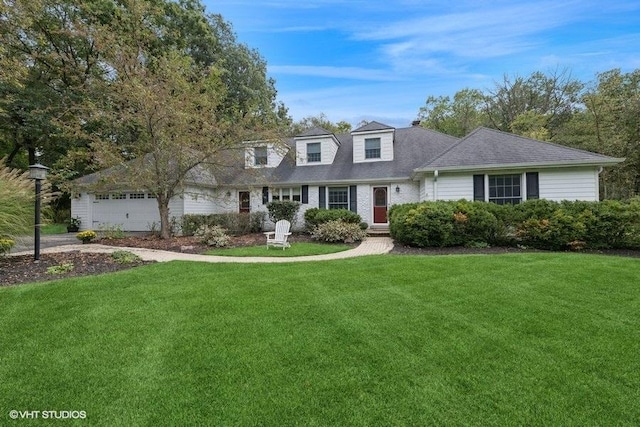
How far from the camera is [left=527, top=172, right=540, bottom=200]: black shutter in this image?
37.6 feet

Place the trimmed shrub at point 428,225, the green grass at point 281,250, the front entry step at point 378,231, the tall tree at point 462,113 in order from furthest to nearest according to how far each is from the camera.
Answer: the tall tree at point 462,113 → the front entry step at point 378,231 → the trimmed shrub at point 428,225 → the green grass at point 281,250

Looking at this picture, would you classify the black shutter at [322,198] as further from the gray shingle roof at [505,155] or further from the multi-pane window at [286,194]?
the gray shingle roof at [505,155]

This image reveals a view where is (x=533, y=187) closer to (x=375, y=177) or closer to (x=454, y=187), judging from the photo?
(x=454, y=187)

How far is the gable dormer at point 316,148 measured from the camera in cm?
1677

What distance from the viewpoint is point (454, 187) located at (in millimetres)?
12195

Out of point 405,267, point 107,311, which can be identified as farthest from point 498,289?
point 107,311

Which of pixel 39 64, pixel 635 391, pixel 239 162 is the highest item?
pixel 39 64

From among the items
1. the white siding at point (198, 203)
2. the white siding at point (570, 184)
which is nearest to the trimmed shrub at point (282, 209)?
the white siding at point (198, 203)

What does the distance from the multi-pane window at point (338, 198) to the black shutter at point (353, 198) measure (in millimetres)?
173

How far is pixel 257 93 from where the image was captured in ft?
80.0

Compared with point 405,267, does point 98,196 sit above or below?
above

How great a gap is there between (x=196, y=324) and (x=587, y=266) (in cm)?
722

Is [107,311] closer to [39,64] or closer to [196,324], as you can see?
[196,324]

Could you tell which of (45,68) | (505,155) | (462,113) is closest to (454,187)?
(505,155)
